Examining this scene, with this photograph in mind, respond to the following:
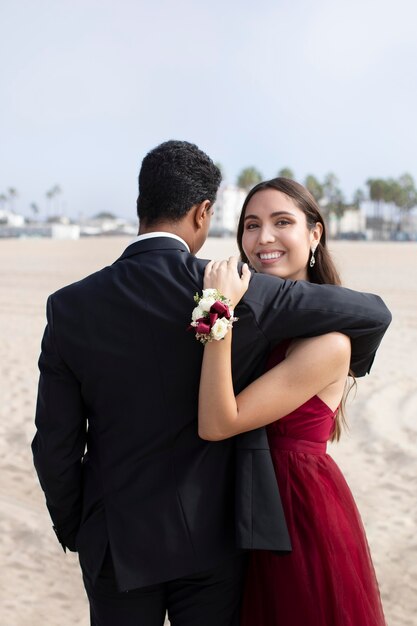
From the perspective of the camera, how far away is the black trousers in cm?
222

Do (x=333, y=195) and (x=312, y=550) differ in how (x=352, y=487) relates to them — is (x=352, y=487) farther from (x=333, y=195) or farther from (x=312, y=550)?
(x=333, y=195)

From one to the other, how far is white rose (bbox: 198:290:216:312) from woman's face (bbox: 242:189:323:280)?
77 cm

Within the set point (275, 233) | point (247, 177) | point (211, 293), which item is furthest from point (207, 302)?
point (247, 177)

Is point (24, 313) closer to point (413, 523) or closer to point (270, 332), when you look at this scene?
point (413, 523)

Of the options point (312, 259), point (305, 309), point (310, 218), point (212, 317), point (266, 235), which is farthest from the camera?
point (312, 259)

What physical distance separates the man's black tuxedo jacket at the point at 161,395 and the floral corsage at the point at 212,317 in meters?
0.10

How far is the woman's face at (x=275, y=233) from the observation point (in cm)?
263

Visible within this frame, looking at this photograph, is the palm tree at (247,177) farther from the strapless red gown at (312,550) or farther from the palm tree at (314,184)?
the strapless red gown at (312,550)

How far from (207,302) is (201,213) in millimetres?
425

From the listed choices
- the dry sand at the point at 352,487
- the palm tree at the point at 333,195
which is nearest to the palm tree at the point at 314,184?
the palm tree at the point at 333,195

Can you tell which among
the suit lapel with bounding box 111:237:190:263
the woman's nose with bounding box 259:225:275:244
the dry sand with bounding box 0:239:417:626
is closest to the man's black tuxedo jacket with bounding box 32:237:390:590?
the suit lapel with bounding box 111:237:190:263

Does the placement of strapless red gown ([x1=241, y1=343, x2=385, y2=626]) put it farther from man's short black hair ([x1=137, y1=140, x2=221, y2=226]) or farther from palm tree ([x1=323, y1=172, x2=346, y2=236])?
palm tree ([x1=323, y1=172, x2=346, y2=236])

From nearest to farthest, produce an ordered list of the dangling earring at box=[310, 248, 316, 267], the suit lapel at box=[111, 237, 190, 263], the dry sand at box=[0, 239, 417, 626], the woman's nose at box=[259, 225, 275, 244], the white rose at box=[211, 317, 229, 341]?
the white rose at box=[211, 317, 229, 341]
the suit lapel at box=[111, 237, 190, 263]
the woman's nose at box=[259, 225, 275, 244]
the dangling earring at box=[310, 248, 316, 267]
the dry sand at box=[0, 239, 417, 626]

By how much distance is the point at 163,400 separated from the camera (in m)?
2.09
